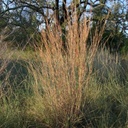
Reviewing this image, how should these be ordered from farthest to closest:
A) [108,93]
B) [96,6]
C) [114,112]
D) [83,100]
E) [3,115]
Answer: [96,6] → [108,93] → [114,112] → [83,100] → [3,115]

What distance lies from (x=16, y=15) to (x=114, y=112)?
1187 cm

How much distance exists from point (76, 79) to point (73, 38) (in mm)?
539

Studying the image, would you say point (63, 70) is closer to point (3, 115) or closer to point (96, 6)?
point (3, 115)

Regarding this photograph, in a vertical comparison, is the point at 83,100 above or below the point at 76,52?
below

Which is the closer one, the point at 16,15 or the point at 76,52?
the point at 76,52

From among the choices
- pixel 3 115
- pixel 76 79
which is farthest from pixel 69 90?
pixel 3 115

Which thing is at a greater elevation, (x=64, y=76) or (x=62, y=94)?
(x=64, y=76)

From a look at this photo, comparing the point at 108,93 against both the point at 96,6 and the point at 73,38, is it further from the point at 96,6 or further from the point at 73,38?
the point at 96,6

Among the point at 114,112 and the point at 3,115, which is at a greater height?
the point at 3,115

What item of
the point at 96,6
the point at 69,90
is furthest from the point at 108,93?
the point at 96,6

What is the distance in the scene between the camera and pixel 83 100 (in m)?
4.10

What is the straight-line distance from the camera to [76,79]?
401 centimetres

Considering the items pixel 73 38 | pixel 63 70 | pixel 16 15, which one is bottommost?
pixel 16 15

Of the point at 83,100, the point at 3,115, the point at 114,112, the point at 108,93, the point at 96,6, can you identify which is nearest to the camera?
the point at 3,115
